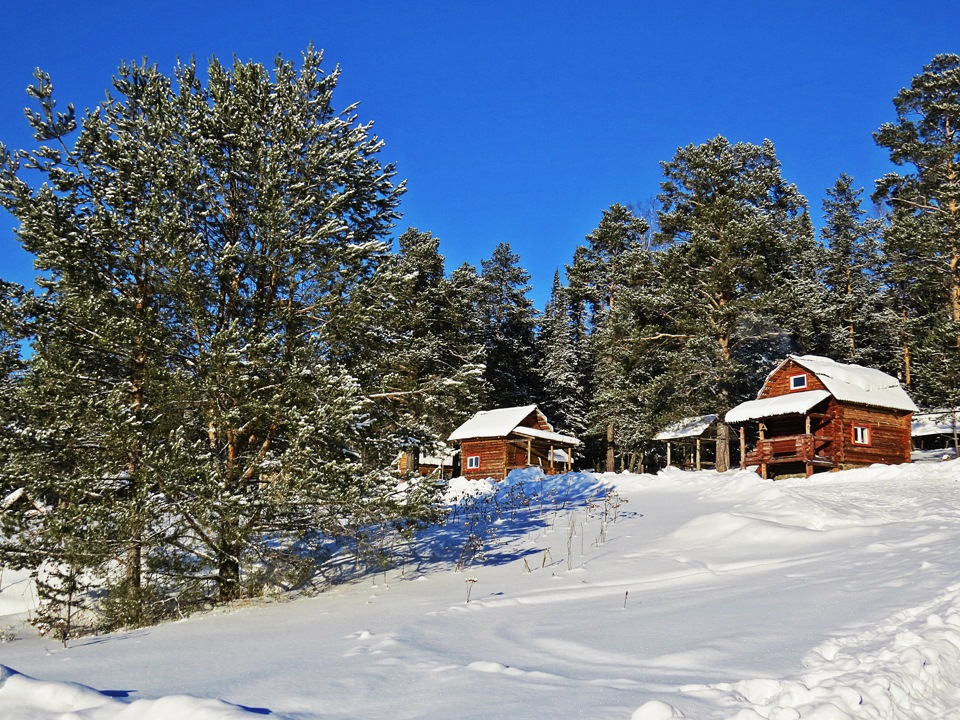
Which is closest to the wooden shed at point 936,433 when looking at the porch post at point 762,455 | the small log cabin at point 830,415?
the small log cabin at point 830,415

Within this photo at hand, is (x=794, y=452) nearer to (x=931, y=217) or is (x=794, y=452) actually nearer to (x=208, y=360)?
(x=931, y=217)

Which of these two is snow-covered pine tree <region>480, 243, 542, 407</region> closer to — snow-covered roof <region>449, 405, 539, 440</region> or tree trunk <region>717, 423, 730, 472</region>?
snow-covered roof <region>449, 405, 539, 440</region>

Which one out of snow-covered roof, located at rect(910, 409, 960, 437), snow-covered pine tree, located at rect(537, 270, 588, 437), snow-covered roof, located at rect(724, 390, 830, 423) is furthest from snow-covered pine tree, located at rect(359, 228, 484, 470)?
snow-covered pine tree, located at rect(537, 270, 588, 437)

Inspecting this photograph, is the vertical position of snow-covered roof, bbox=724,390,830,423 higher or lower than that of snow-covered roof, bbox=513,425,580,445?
higher

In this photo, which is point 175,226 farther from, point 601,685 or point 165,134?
point 601,685

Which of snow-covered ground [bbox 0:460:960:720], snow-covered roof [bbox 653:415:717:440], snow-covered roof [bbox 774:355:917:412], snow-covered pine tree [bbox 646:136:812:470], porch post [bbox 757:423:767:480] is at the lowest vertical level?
snow-covered ground [bbox 0:460:960:720]

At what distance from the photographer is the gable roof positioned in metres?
37.6

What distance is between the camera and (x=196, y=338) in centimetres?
1149

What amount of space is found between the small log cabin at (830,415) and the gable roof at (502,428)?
10.1 metres

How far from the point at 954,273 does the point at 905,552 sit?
28514 millimetres

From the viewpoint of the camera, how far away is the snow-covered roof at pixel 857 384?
29.8m

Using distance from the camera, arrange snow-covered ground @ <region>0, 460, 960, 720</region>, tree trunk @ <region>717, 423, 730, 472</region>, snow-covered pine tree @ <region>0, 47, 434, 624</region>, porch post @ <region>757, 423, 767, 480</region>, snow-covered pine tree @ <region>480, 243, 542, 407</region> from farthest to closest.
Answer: snow-covered pine tree @ <region>480, 243, 542, 407</region>, tree trunk @ <region>717, 423, 730, 472</region>, porch post @ <region>757, 423, 767, 480</region>, snow-covered pine tree @ <region>0, 47, 434, 624</region>, snow-covered ground @ <region>0, 460, 960, 720</region>

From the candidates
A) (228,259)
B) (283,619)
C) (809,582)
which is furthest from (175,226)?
(809,582)

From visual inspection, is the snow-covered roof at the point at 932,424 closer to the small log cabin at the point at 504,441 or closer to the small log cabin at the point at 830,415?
the small log cabin at the point at 830,415
